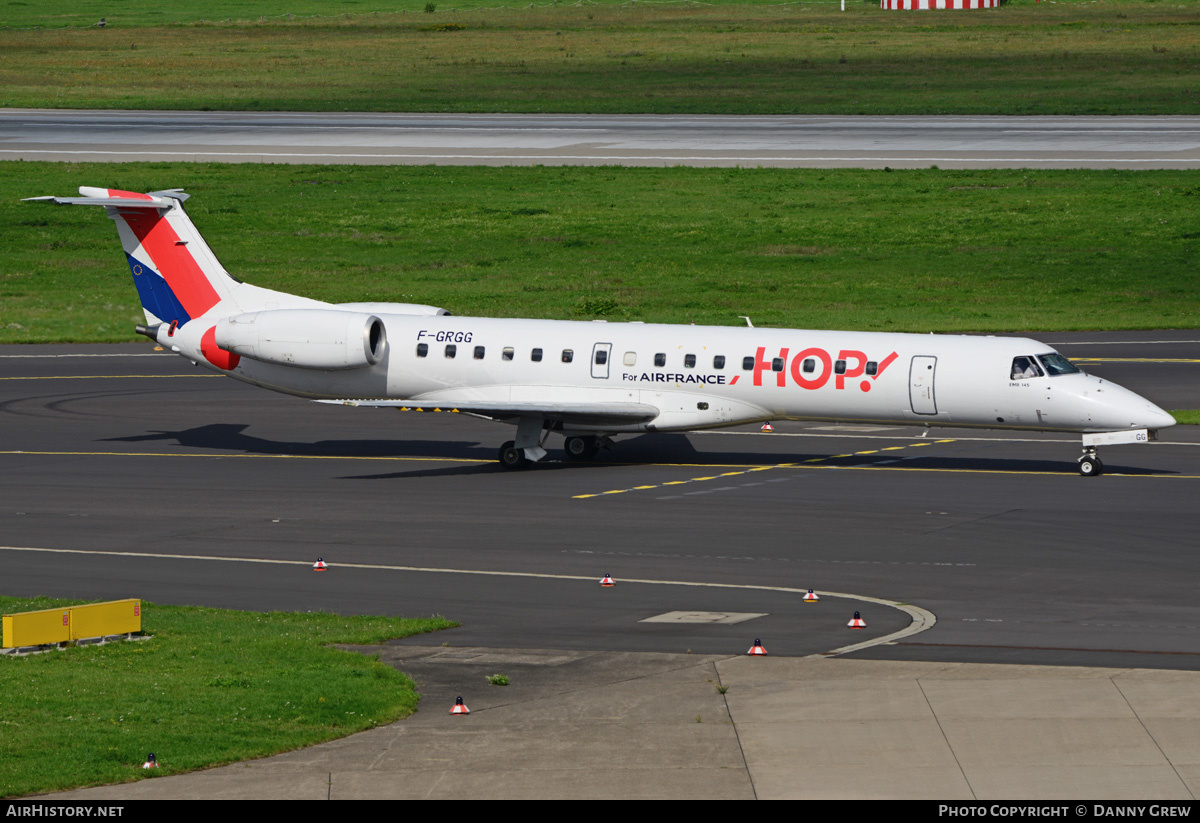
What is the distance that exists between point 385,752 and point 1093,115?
88.0m

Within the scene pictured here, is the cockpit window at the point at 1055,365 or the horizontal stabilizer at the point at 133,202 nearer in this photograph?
the cockpit window at the point at 1055,365

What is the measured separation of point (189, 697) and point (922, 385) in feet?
71.1

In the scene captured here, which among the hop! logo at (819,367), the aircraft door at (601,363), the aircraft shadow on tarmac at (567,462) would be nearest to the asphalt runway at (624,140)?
the aircraft shadow on tarmac at (567,462)

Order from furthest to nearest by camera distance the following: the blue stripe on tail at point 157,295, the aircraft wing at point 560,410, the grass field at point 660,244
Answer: the grass field at point 660,244 < the blue stripe on tail at point 157,295 < the aircraft wing at point 560,410

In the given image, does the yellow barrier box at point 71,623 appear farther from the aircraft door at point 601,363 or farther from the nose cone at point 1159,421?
Answer: the nose cone at point 1159,421

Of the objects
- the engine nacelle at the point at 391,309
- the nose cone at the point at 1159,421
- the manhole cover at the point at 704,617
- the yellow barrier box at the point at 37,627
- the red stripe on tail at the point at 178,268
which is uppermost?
the red stripe on tail at the point at 178,268

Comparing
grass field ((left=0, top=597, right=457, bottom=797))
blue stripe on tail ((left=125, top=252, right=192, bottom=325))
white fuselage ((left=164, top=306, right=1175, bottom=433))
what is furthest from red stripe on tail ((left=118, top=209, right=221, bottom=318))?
grass field ((left=0, top=597, right=457, bottom=797))

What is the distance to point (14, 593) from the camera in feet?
90.8

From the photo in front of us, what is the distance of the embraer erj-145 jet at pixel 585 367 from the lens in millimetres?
37344

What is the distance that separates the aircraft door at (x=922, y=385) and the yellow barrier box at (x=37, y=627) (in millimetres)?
20759

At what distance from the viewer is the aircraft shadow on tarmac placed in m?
39.5

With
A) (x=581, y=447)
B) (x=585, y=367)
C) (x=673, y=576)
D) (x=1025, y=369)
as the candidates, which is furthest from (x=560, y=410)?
(x=673, y=576)

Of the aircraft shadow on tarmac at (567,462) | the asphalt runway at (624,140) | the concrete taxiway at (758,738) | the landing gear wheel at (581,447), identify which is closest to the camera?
the concrete taxiway at (758,738)

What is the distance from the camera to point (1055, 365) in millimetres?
37375
